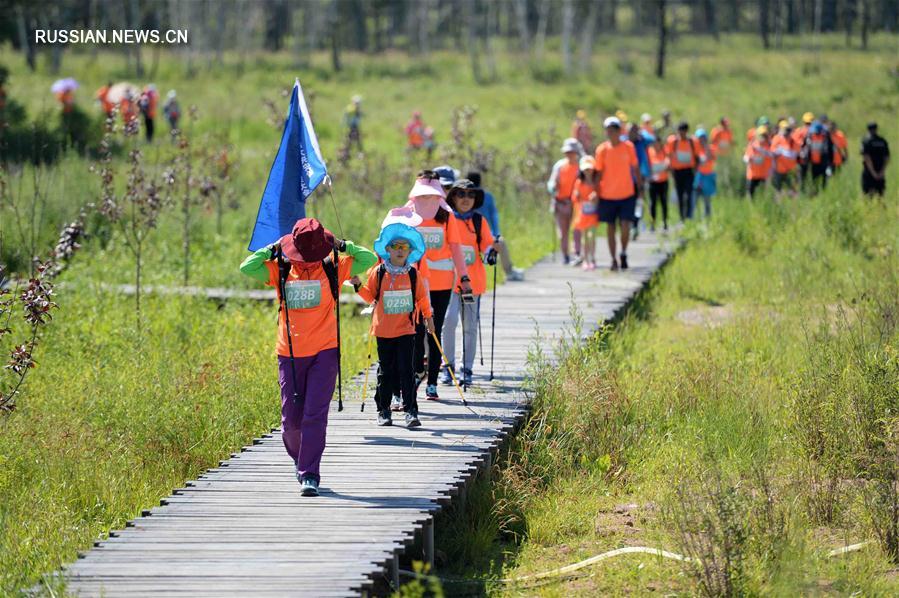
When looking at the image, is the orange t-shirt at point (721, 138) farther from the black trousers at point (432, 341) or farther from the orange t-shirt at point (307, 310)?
the orange t-shirt at point (307, 310)

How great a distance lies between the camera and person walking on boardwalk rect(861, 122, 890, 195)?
21.5m

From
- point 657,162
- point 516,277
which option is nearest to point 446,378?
point 516,277

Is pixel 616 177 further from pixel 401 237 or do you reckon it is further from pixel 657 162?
pixel 401 237

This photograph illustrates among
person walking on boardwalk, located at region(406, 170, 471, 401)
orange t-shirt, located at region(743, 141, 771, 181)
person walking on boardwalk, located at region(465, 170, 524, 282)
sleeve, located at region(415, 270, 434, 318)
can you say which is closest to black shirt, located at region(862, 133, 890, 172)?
orange t-shirt, located at region(743, 141, 771, 181)

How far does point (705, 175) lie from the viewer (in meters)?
22.7

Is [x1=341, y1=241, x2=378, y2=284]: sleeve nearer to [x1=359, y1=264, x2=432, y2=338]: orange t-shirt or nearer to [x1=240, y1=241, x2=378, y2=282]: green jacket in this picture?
[x1=240, y1=241, x2=378, y2=282]: green jacket

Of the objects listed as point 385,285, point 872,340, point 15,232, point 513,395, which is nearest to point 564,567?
point 385,285

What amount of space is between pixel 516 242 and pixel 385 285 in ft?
36.9

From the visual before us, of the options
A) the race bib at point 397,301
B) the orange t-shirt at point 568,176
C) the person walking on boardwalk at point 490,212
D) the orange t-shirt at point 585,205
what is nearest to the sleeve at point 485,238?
the person walking on boardwalk at point 490,212

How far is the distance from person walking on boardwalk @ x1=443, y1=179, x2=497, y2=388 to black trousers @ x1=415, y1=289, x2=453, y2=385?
13cm

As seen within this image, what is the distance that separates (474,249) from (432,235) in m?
0.77

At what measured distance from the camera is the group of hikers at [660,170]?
650 inches

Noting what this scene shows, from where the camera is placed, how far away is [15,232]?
1719cm

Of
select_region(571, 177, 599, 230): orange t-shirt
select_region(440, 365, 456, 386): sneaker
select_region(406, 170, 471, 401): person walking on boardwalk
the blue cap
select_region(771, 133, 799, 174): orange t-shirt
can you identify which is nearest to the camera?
the blue cap
